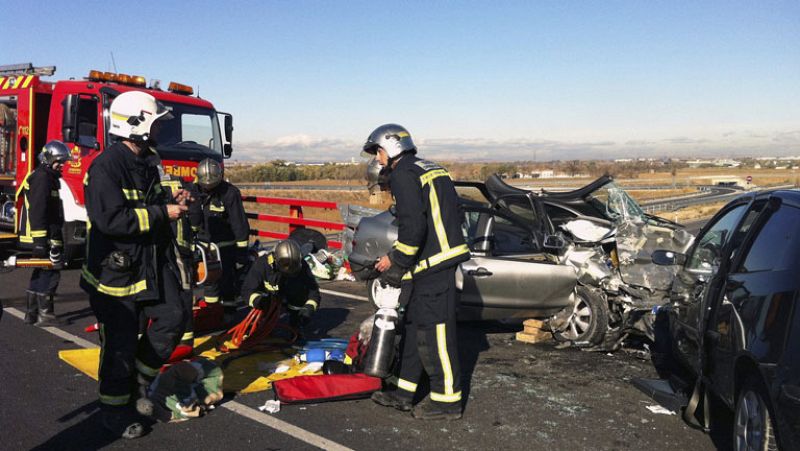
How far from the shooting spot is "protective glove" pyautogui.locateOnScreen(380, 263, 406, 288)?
5.09 m

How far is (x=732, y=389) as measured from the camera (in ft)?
13.3

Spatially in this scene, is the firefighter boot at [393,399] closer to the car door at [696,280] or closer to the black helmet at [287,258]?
the black helmet at [287,258]

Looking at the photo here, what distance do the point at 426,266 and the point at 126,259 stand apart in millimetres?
2010

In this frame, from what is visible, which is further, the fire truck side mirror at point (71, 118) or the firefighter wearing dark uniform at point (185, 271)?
the fire truck side mirror at point (71, 118)

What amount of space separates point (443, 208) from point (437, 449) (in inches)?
65.2

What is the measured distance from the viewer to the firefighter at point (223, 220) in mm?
7984

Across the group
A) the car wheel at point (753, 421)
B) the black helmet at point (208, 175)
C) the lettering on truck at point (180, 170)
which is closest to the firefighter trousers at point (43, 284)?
the black helmet at point (208, 175)

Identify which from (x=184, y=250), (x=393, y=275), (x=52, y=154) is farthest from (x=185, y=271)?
(x=52, y=154)

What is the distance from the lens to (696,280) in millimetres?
5285

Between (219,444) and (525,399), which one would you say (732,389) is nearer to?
(525,399)

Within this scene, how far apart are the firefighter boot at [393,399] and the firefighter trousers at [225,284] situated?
2.86m

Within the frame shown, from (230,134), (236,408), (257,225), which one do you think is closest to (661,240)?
(236,408)

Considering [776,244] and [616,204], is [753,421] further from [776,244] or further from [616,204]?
[616,204]

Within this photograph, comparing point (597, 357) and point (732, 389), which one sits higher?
point (732, 389)
